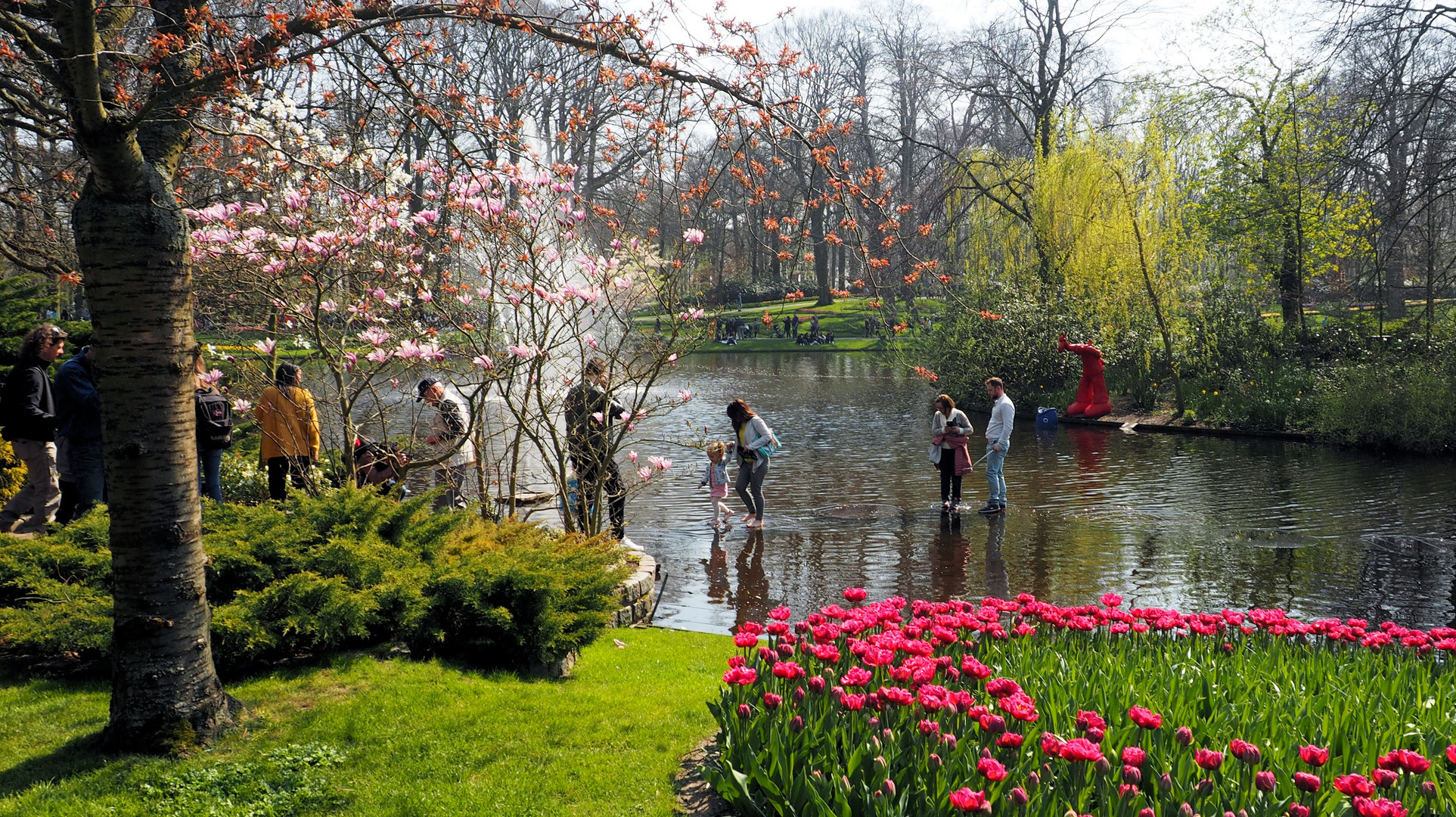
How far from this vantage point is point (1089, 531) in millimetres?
10898

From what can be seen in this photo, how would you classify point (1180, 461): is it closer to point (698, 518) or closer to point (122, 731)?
point (698, 518)

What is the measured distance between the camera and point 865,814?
3.08 m

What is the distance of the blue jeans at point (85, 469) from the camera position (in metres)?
7.91

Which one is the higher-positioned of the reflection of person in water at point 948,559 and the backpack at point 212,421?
the backpack at point 212,421

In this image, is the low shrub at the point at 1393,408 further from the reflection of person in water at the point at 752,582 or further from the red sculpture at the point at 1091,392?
the reflection of person in water at the point at 752,582

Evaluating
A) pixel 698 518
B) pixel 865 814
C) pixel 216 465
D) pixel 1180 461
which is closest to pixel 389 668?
pixel 865 814

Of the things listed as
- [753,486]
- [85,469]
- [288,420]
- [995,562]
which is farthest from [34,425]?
[995,562]

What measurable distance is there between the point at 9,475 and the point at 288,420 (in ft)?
6.93

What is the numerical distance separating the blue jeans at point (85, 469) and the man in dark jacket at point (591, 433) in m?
3.67

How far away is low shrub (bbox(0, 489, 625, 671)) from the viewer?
4.81m

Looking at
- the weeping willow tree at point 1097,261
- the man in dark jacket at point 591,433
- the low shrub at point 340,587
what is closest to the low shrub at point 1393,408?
the weeping willow tree at point 1097,261

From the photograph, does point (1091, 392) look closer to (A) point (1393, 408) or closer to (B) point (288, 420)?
(A) point (1393, 408)

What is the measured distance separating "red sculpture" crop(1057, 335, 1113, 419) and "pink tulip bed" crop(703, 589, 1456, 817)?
17.1 m

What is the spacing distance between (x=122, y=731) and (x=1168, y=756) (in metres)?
3.87
